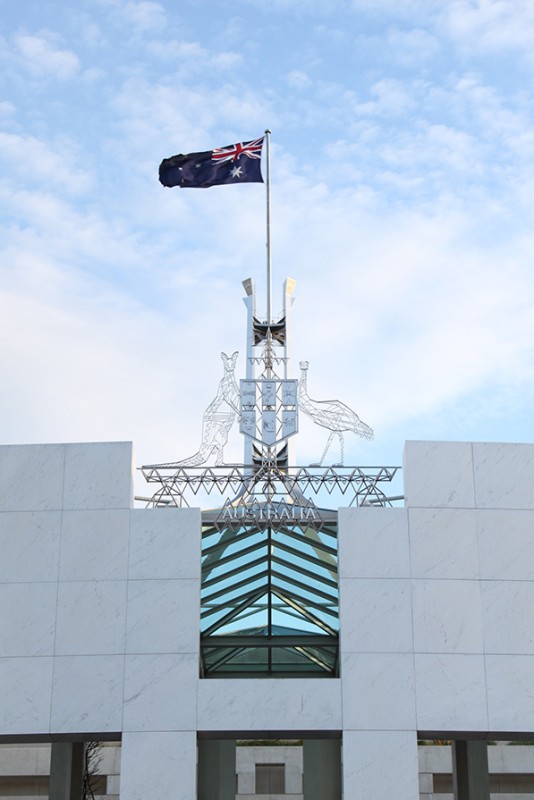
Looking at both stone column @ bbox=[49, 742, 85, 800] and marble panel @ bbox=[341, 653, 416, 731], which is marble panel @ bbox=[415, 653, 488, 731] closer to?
marble panel @ bbox=[341, 653, 416, 731]

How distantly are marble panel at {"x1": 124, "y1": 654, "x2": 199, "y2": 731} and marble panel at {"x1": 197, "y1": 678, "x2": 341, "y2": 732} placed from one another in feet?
0.86

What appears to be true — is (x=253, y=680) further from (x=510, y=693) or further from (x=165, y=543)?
(x=510, y=693)

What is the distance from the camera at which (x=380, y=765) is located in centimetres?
2353

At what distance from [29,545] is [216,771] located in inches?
547

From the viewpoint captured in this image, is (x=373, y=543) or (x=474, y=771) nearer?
(x=373, y=543)

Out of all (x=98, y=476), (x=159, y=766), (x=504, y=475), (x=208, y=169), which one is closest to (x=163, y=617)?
(x=159, y=766)

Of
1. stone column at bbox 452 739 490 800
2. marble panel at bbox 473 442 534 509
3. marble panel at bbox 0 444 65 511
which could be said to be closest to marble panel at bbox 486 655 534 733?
marble panel at bbox 473 442 534 509

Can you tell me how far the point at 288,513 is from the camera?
25.1m

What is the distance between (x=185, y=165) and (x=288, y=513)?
9016mm

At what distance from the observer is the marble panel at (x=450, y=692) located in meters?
23.8

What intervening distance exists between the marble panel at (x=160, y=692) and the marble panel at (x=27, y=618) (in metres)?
1.83

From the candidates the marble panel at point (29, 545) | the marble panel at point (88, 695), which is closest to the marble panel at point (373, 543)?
the marble panel at point (88, 695)

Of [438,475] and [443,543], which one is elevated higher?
[438,475]

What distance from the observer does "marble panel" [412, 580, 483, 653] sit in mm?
24203
